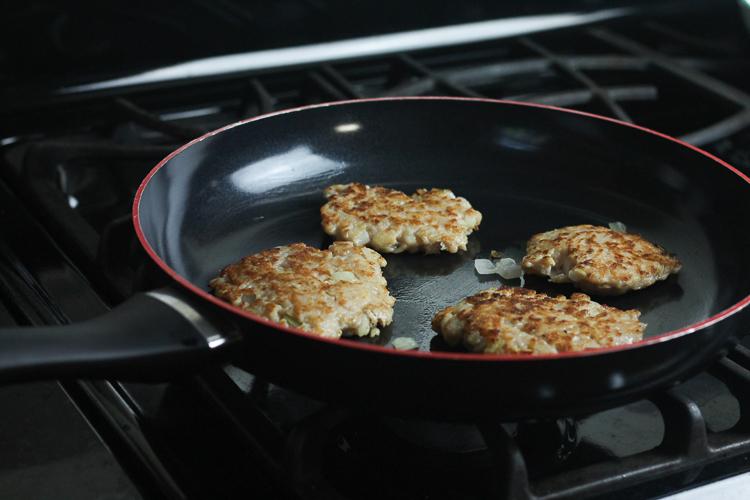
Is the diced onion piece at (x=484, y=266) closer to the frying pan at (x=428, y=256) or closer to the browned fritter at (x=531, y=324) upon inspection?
the frying pan at (x=428, y=256)

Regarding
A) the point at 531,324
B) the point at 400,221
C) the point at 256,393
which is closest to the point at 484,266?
the point at 400,221

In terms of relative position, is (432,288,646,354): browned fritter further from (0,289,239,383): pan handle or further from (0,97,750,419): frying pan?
(0,289,239,383): pan handle

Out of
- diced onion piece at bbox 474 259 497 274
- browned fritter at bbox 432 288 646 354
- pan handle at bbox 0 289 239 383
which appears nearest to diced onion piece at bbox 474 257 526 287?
diced onion piece at bbox 474 259 497 274

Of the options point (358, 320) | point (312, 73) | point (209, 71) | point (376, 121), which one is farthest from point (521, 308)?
point (209, 71)

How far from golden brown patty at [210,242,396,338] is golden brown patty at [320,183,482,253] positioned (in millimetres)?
74

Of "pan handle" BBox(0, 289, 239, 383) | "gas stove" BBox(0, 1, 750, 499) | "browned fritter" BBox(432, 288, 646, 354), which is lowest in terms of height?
"gas stove" BBox(0, 1, 750, 499)

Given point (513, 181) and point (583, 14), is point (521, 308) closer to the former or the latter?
point (513, 181)

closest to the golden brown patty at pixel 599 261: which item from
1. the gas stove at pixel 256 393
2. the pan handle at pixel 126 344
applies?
the gas stove at pixel 256 393

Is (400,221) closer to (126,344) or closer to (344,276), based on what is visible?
(344,276)

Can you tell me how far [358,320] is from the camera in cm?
104

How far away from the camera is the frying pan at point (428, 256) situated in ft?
2.55

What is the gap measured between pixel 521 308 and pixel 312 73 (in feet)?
2.86

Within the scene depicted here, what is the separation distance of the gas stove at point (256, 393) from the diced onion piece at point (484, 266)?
292 mm

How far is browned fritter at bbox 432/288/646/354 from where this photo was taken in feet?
3.18
